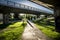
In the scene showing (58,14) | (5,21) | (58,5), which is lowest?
(5,21)

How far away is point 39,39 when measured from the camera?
13109 millimetres

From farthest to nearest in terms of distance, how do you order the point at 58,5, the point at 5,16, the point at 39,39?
the point at 5,16
the point at 58,5
the point at 39,39

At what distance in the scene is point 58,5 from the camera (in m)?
17.6

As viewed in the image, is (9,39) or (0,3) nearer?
(9,39)

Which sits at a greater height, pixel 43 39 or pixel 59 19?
pixel 59 19

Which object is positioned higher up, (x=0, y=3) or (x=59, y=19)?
(x=0, y=3)

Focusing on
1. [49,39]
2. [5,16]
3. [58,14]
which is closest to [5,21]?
[5,16]

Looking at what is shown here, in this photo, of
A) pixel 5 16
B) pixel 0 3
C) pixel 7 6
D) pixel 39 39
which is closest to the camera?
pixel 39 39

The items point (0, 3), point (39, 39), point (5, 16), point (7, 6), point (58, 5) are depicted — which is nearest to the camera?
point (39, 39)

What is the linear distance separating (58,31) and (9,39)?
710 cm

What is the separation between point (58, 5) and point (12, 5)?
1168 cm

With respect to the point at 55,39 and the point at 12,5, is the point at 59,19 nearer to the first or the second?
the point at 55,39

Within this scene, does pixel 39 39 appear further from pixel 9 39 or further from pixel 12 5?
pixel 12 5

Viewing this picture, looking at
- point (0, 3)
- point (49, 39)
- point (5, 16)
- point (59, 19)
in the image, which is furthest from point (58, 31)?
point (5, 16)
